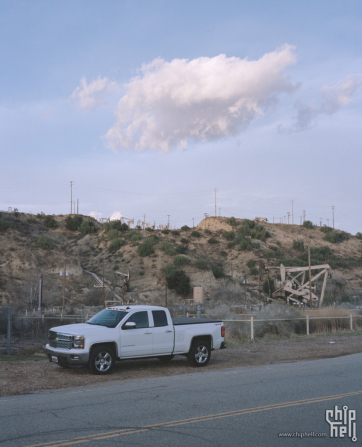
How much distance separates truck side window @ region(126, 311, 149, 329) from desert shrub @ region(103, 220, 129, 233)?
7151 centimetres

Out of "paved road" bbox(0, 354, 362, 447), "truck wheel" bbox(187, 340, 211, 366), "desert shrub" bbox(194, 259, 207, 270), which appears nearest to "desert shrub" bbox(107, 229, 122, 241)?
"desert shrub" bbox(194, 259, 207, 270)

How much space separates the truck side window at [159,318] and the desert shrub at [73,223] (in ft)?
241

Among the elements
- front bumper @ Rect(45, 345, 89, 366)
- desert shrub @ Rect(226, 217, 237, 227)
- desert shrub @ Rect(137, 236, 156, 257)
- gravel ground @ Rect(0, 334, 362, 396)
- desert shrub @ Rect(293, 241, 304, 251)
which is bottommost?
gravel ground @ Rect(0, 334, 362, 396)

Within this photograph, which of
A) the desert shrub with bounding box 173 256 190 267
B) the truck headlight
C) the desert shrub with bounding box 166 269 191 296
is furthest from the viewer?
the desert shrub with bounding box 173 256 190 267

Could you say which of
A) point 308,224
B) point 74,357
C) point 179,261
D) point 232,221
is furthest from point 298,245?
point 74,357

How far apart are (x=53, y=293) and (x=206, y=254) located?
112 feet

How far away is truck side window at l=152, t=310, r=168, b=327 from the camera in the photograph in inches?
539

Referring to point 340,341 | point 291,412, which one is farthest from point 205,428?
point 340,341

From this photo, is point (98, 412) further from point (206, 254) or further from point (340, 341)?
point (206, 254)

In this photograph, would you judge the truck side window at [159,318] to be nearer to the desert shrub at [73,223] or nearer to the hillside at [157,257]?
the hillside at [157,257]

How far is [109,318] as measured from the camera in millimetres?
13453

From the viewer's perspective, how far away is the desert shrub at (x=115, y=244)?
76938mm

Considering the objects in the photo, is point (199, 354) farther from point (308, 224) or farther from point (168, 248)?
point (308, 224)

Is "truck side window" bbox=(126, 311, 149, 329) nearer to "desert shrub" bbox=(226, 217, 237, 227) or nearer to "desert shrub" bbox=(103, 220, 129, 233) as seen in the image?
"desert shrub" bbox=(103, 220, 129, 233)
